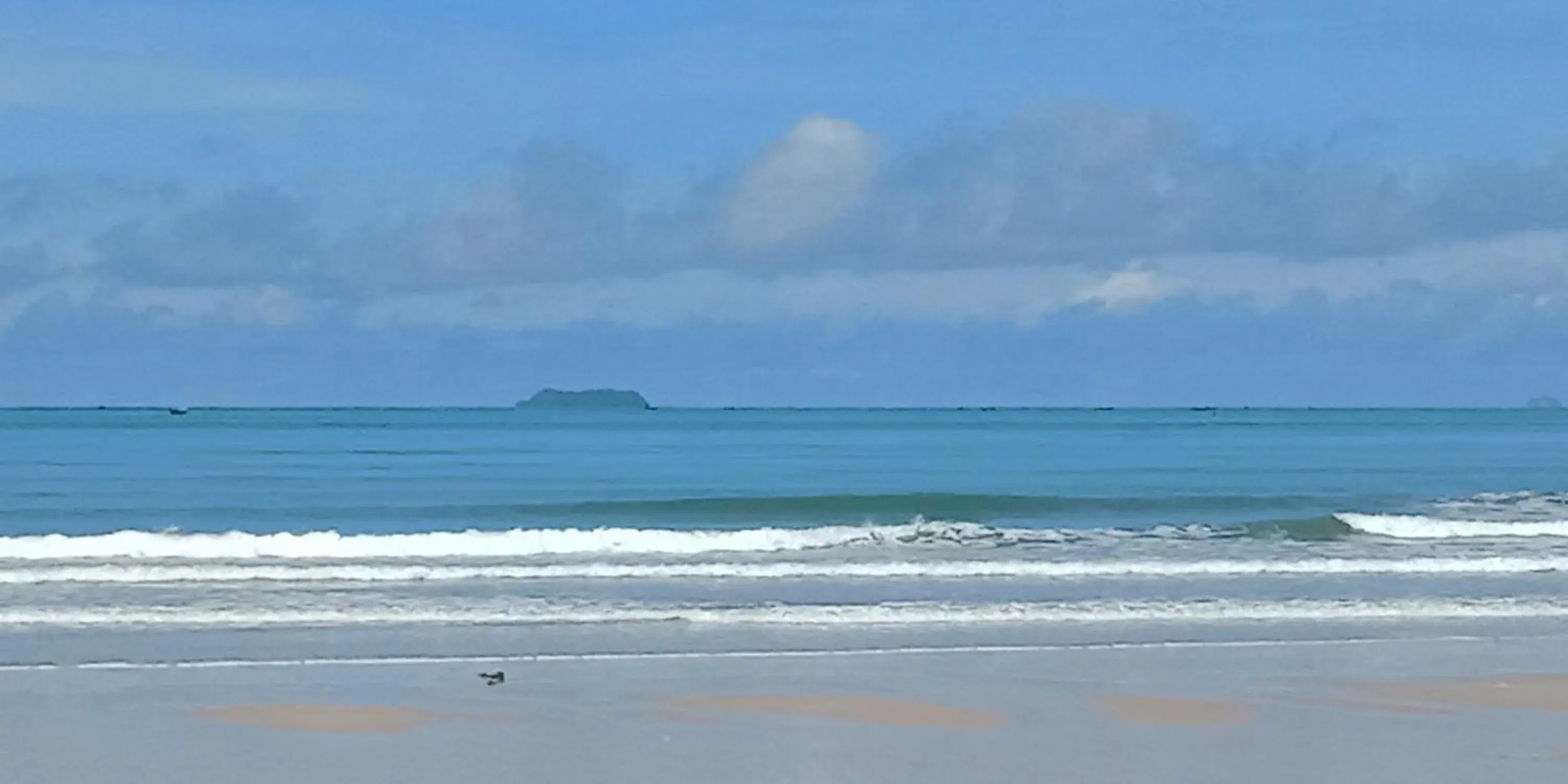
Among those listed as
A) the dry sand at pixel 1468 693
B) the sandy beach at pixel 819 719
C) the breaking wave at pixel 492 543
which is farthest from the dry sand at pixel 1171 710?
the breaking wave at pixel 492 543

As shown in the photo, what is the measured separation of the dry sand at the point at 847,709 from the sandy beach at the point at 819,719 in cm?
2

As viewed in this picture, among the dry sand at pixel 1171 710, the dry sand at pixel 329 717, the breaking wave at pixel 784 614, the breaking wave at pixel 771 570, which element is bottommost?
the dry sand at pixel 1171 710

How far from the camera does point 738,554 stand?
23578mm

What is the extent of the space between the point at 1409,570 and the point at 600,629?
32.6 ft

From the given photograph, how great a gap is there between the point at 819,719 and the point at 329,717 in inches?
111

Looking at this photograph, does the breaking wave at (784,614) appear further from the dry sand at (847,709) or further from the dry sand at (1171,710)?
the dry sand at (1171,710)

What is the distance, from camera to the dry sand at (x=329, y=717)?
34.6 ft

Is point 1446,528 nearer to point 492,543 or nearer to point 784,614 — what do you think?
point 492,543

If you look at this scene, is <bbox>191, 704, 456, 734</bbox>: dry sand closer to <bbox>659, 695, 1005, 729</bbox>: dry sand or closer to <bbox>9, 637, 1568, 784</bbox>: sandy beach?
<bbox>9, 637, 1568, 784</bbox>: sandy beach

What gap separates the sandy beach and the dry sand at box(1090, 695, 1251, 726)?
2 cm

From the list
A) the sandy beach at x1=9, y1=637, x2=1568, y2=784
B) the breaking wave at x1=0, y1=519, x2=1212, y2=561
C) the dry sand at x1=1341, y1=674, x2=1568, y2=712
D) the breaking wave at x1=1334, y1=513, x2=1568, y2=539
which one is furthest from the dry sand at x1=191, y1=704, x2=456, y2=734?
the breaking wave at x1=1334, y1=513, x2=1568, y2=539

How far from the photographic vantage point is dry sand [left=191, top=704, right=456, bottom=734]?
1055cm

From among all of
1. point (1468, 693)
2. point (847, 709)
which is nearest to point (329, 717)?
point (847, 709)

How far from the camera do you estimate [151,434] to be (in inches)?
3278
